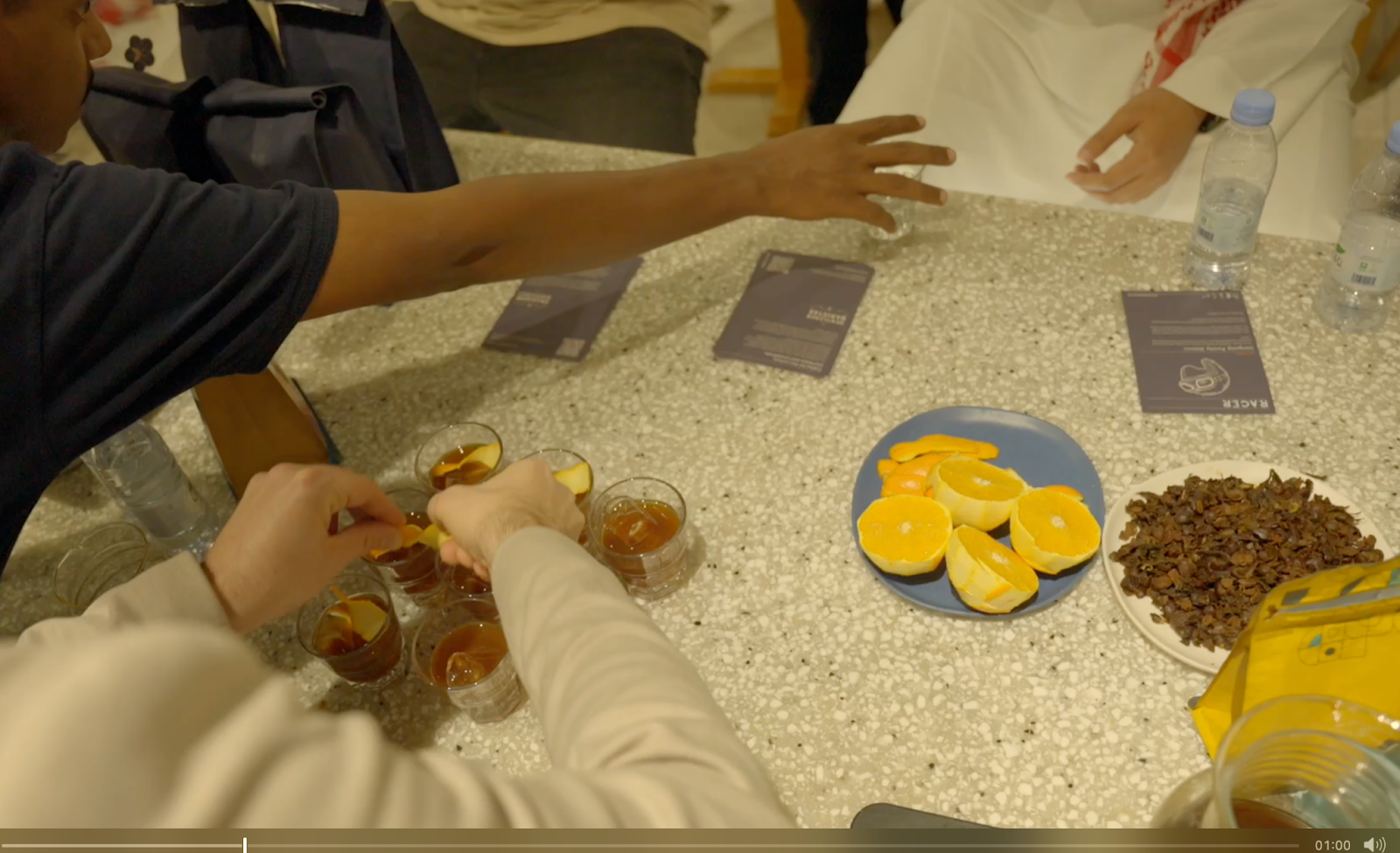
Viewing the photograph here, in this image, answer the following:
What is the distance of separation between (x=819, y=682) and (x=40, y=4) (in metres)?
0.91

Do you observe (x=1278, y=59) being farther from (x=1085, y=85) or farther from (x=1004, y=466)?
(x=1004, y=466)

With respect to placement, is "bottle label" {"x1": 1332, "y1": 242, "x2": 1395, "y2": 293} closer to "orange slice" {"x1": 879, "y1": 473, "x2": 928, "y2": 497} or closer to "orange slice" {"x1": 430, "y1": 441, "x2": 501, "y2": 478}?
"orange slice" {"x1": 879, "y1": 473, "x2": 928, "y2": 497}

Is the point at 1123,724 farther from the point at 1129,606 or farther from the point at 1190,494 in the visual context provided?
the point at 1190,494

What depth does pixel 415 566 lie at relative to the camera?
36.1 inches

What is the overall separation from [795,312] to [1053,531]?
0.44 m

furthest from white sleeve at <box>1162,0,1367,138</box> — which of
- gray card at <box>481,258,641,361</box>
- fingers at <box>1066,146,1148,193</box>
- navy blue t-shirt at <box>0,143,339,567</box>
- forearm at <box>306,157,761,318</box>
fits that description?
navy blue t-shirt at <box>0,143,339,567</box>

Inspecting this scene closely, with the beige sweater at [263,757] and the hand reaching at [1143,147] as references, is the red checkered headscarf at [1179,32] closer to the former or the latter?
the hand reaching at [1143,147]

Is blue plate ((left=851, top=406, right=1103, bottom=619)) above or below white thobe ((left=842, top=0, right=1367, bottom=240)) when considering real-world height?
below

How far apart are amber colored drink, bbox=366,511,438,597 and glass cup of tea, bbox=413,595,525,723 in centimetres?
4

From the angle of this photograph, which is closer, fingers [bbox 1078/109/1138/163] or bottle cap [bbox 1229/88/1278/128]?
bottle cap [bbox 1229/88/1278/128]

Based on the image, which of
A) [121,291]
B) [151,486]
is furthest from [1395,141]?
[151,486]

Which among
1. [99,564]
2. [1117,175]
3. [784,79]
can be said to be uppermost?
[1117,175]

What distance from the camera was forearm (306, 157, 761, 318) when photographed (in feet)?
2.97

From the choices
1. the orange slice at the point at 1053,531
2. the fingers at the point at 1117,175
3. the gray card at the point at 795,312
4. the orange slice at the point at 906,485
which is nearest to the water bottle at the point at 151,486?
the gray card at the point at 795,312
